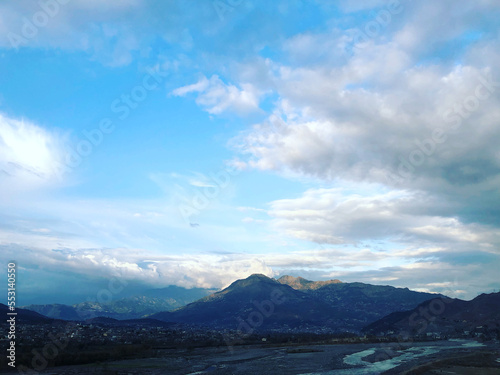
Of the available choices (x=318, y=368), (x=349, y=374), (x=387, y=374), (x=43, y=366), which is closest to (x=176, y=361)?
(x=43, y=366)

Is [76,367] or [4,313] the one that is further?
[4,313]

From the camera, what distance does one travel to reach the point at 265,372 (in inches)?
3187

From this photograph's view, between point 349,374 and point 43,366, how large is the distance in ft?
238

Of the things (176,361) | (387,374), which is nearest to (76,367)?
(176,361)

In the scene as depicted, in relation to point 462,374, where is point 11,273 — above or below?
above

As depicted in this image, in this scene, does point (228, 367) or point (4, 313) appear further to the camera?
point (4, 313)

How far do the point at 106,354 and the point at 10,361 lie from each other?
35.0 meters

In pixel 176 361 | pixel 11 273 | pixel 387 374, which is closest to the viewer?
pixel 11 273

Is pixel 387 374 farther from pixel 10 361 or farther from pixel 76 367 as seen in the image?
pixel 10 361

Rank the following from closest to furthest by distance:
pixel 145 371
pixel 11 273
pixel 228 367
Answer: pixel 11 273 → pixel 145 371 → pixel 228 367

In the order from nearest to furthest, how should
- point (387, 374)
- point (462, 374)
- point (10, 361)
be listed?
point (462, 374)
point (387, 374)
point (10, 361)

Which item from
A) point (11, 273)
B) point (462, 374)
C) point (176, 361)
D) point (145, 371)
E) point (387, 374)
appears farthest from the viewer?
point (176, 361)

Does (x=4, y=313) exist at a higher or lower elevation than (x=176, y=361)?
higher

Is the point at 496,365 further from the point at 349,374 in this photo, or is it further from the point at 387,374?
the point at 349,374
